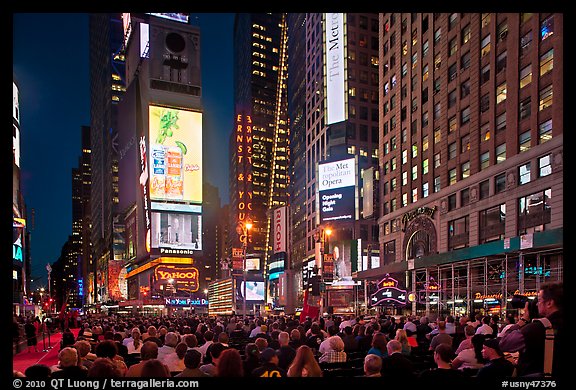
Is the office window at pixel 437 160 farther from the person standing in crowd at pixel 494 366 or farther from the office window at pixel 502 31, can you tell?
the person standing in crowd at pixel 494 366

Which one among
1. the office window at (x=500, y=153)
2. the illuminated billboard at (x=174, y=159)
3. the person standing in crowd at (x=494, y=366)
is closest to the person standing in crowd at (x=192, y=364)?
the person standing in crowd at (x=494, y=366)

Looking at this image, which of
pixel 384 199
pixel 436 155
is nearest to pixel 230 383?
pixel 436 155

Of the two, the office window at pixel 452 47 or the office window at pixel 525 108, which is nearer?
the office window at pixel 525 108

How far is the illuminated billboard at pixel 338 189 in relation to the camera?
88.5 meters

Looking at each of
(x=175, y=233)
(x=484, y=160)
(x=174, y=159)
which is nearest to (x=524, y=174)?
(x=484, y=160)

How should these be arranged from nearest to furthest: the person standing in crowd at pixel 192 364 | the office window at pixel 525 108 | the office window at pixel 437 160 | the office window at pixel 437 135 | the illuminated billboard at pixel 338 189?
the person standing in crowd at pixel 192 364
the office window at pixel 525 108
the office window at pixel 437 160
the office window at pixel 437 135
the illuminated billboard at pixel 338 189

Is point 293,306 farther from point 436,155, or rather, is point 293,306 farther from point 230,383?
point 230,383

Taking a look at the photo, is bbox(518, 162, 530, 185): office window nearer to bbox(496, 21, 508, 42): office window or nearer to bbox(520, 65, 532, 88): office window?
bbox(520, 65, 532, 88): office window

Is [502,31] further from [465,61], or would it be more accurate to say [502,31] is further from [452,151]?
[452,151]

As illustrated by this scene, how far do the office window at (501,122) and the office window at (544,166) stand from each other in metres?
7.04

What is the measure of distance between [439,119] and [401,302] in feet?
118

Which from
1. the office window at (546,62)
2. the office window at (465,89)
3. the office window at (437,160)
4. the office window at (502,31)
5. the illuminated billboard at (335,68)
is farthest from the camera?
the illuminated billboard at (335,68)
